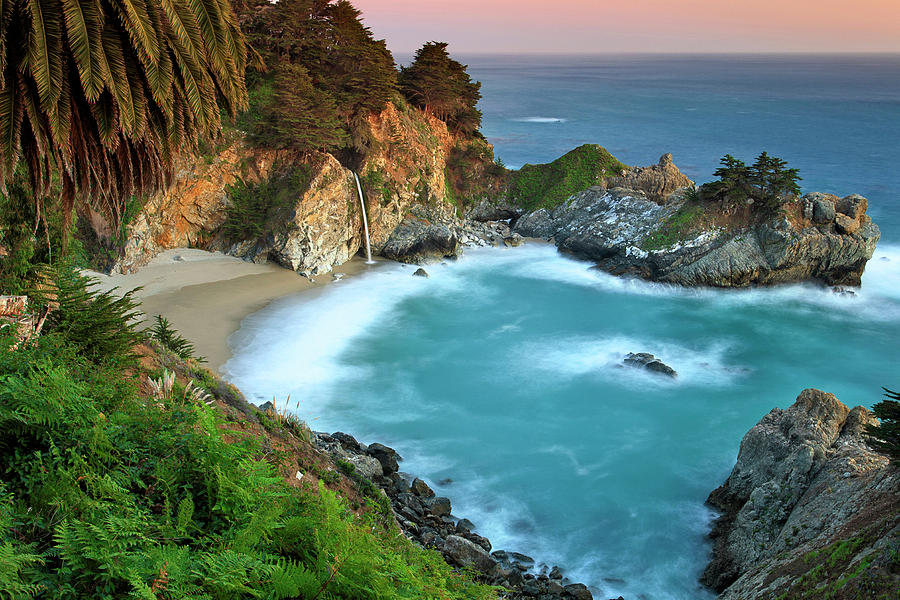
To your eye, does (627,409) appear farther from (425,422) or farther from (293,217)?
(293,217)

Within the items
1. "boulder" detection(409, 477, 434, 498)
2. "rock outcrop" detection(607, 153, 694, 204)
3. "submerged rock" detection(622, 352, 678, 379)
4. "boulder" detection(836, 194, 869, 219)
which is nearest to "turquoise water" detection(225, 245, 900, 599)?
"submerged rock" detection(622, 352, 678, 379)

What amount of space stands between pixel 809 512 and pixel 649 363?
11946mm

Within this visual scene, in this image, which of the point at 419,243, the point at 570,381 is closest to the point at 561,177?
the point at 419,243

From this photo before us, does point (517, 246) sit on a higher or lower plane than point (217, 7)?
lower

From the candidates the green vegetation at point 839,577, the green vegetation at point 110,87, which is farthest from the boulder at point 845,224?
the green vegetation at point 110,87

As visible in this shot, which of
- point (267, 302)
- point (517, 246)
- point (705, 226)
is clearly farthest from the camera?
point (517, 246)

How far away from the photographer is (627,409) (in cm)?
2166

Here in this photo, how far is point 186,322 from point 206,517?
72.5 feet

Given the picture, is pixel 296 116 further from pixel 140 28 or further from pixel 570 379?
pixel 140 28

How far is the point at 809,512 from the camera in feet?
41.4

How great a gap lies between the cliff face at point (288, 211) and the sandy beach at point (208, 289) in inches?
28.2

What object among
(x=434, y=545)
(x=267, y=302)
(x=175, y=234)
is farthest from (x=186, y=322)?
(x=434, y=545)

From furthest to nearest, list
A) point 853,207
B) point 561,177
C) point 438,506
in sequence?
point 561,177, point 853,207, point 438,506

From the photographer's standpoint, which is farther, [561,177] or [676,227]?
[561,177]
